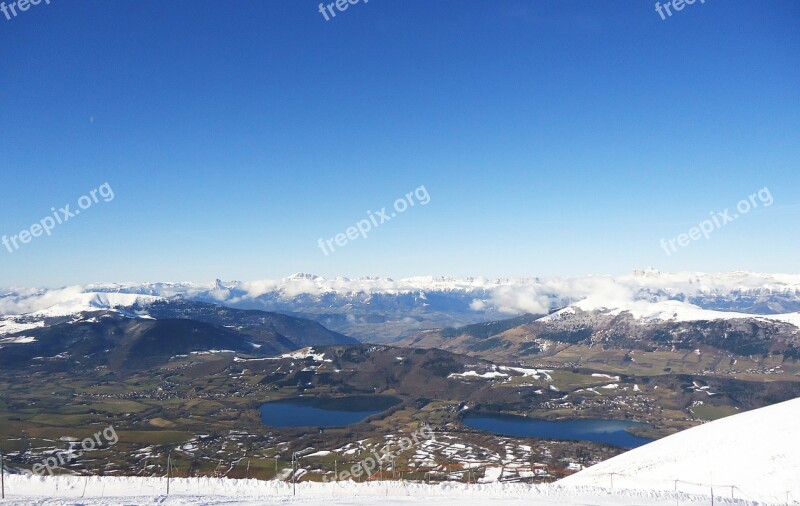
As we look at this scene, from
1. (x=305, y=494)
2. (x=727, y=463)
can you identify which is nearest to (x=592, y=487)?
(x=727, y=463)

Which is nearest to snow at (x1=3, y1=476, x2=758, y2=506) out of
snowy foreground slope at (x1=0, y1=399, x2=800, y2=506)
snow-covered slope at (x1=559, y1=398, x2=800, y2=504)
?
snowy foreground slope at (x1=0, y1=399, x2=800, y2=506)

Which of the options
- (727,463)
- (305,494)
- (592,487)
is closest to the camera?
(305,494)

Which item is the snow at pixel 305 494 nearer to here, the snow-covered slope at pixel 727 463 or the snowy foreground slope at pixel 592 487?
the snowy foreground slope at pixel 592 487

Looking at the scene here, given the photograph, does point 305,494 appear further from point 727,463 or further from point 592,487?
point 727,463

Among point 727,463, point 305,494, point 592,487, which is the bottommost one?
point 727,463

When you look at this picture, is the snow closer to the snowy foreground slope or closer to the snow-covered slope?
the snowy foreground slope

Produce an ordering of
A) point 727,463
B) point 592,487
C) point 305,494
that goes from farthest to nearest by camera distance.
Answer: point 727,463, point 592,487, point 305,494

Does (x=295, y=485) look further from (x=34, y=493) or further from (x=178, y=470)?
(x=178, y=470)
